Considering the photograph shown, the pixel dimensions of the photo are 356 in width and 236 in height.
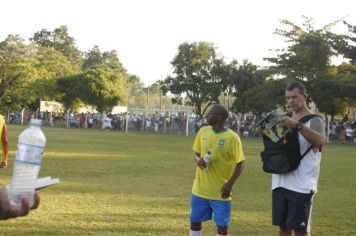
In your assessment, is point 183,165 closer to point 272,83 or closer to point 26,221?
point 26,221

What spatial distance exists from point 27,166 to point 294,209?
3.24 m

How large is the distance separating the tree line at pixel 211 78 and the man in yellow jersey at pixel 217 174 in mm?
34789

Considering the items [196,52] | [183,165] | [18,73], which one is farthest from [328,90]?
[18,73]

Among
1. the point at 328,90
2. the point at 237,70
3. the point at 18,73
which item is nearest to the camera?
the point at 328,90

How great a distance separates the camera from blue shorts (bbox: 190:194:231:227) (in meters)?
6.00

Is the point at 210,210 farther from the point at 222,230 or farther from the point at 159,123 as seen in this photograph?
the point at 159,123

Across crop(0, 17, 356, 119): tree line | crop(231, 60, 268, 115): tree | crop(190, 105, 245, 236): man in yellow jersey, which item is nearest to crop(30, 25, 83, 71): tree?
crop(0, 17, 356, 119): tree line

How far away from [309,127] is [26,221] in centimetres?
468

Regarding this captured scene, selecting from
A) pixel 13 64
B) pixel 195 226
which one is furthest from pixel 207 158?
pixel 13 64

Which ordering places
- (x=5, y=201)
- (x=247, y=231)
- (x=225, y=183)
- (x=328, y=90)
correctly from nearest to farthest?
(x=5, y=201), (x=225, y=183), (x=247, y=231), (x=328, y=90)

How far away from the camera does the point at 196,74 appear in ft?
170

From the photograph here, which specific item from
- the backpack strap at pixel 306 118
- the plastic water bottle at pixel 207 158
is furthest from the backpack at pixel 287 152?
the plastic water bottle at pixel 207 158

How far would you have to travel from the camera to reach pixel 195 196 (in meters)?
6.18

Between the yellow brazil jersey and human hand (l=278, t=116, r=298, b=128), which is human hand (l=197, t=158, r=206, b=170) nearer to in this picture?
the yellow brazil jersey
